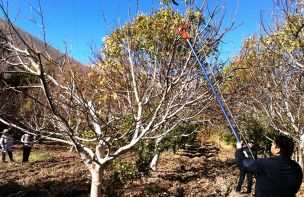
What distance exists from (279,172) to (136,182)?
722 cm

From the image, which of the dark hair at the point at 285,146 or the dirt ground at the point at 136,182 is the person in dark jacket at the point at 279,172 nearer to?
the dark hair at the point at 285,146

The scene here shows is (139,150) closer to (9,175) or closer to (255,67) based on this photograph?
(255,67)

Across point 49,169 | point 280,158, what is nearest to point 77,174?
point 49,169

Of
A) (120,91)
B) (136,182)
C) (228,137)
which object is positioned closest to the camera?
(120,91)

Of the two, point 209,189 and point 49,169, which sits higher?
point 49,169

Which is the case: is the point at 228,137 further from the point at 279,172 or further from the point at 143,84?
the point at 279,172

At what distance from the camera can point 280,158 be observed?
3.10 meters

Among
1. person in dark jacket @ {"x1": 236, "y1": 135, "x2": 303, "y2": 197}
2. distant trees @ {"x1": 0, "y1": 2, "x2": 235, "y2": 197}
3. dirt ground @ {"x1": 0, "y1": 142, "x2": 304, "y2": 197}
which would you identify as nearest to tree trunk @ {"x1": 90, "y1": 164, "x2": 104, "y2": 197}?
distant trees @ {"x1": 0, "y1": 2, "x2": 235, "y2": 197}

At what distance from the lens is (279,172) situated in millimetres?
3070

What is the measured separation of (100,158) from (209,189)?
621cm

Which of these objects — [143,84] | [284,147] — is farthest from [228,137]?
[284,147]

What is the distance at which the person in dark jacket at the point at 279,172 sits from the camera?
307 cm

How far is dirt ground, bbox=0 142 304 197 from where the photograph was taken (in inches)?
338

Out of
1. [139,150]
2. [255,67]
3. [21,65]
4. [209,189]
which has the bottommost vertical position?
[209,189]
